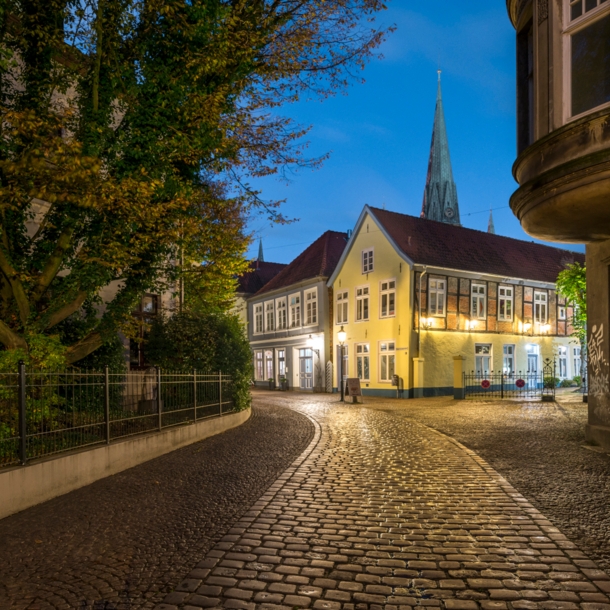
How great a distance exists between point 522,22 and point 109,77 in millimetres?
7411

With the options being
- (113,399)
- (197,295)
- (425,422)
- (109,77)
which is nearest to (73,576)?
(113,399)

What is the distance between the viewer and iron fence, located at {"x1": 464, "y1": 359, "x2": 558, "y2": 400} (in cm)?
2659

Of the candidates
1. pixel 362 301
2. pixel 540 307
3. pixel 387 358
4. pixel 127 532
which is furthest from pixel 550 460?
pixel 540 307

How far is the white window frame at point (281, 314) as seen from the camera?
38.1 metres

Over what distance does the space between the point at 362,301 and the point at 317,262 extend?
245 inches

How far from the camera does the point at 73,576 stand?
434 cm

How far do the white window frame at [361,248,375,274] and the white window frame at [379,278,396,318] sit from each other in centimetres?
127

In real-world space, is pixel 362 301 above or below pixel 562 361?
above

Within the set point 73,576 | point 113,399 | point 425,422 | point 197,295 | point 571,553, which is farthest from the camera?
point 197,295

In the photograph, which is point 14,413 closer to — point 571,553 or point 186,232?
point 186,232

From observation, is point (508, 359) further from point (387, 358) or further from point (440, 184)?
point (440, 184)

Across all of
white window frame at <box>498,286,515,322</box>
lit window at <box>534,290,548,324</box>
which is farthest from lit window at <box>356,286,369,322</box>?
lit window at <box>534,290,548,324</box>

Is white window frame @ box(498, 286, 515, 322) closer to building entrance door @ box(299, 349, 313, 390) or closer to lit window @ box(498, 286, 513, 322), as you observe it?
lit window @ box(498, 286, 513, 322)

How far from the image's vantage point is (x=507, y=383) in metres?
30.9
